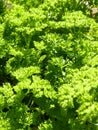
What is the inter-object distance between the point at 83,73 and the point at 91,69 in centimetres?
13

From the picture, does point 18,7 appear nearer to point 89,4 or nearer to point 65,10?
point 65,10

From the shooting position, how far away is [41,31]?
5703 mm

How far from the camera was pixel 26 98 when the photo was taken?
5426mm

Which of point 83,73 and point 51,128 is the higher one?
point 83,73

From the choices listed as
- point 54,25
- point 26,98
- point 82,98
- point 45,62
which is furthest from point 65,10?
point 82,98

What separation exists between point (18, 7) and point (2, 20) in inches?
15.0

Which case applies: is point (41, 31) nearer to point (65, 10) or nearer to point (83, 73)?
point (65, 10)

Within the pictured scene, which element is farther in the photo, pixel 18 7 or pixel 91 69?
pixel 18 7

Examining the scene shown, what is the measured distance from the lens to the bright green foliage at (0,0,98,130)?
4.50 metres

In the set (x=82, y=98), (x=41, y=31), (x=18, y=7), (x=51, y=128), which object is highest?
(x=18, y=7)

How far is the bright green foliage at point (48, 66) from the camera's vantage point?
4496 mm

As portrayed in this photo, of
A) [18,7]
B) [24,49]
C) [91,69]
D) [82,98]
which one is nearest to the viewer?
[82,98]

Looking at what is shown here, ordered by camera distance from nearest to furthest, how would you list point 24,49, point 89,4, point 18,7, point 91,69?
point 91,69 < point 24,49 < point 18,7 < point 89,4

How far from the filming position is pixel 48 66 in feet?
16.8
